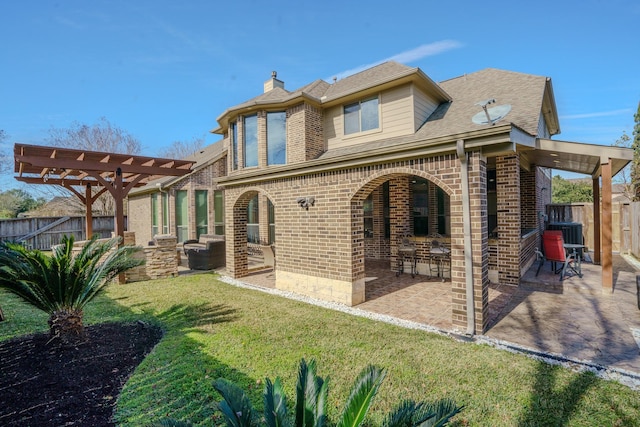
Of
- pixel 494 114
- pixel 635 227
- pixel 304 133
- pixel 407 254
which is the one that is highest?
pixel 304 133

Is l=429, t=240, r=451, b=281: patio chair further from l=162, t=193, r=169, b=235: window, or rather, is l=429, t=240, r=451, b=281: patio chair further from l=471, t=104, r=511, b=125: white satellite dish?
l=162, t=193, r=169, b=235: window

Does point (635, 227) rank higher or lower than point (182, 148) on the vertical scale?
lower

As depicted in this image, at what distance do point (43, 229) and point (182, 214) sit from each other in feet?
38.3

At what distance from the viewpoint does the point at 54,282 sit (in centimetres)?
A: 444

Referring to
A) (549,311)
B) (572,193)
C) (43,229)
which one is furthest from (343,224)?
(572,193)

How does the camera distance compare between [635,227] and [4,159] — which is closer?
[635,227]

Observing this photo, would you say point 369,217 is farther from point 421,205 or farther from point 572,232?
point 572,232

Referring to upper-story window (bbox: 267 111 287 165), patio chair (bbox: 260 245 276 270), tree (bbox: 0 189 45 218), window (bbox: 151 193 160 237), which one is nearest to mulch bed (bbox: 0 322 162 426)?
patio chair (bbox: 260 245 276 270)

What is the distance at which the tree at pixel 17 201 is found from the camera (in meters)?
25.8

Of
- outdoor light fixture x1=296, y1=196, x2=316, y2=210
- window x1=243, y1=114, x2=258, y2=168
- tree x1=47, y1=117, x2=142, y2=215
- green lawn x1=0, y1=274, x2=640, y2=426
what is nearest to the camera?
green lawn x1=0, y1=274, x2=640, y2=426

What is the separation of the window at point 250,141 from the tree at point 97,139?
18.9m

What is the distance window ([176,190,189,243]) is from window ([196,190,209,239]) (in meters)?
0.66

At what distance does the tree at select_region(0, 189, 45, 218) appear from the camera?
2577 centimetres

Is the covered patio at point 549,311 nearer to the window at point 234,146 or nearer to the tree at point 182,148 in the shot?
the window at point 234,146
